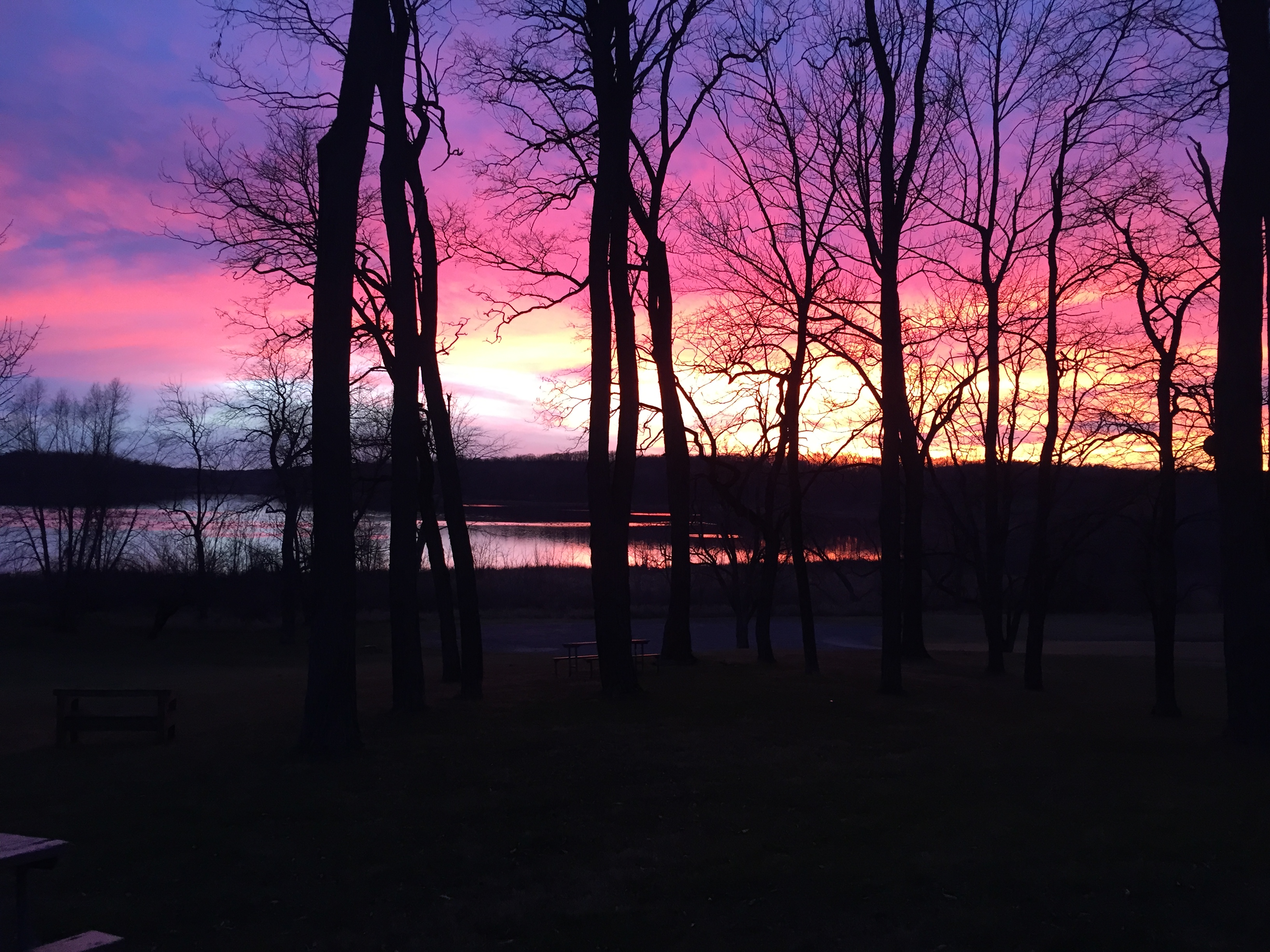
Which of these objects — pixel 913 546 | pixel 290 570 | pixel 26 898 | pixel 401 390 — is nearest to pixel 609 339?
pixel 401 390

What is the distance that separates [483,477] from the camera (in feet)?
223

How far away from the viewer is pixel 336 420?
7.88 metres

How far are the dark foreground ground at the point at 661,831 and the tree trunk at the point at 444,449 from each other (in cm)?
151

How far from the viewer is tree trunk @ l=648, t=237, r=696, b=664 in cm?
1541

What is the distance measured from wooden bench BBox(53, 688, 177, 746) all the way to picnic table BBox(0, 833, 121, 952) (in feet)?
18.6

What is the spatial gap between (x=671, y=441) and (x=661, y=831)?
10.3 m

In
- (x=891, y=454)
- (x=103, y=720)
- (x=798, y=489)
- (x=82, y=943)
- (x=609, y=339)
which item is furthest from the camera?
(x=798, y=489)

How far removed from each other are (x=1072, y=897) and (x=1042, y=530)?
11.0m

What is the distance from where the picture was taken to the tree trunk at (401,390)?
34.4 feet

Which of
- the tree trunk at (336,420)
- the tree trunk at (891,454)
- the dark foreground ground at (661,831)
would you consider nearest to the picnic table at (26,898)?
the dark foreground ground at (661,831)

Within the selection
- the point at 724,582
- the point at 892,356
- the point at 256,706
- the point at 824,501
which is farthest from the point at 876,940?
the point at 824,501

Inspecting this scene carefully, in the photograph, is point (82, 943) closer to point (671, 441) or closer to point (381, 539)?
point (671, 441)

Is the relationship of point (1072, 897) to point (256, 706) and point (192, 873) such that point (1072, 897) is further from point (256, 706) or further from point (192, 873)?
point (256, 706)

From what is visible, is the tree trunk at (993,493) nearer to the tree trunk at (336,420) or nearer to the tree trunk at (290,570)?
the tree trunk at (336,420)
